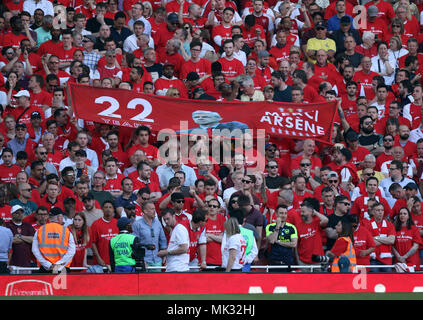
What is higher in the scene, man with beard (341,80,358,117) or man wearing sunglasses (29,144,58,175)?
man with beard (341,80,358,117)

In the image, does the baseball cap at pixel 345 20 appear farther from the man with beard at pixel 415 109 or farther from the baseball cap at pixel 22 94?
the baseball cap at pixel 22 94

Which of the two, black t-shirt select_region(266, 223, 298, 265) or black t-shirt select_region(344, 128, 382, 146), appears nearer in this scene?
black t-shirt select_region(266, 223, 298, 265)

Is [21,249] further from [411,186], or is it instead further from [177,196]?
[411,186]

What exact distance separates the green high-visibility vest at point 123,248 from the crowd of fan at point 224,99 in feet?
3.59

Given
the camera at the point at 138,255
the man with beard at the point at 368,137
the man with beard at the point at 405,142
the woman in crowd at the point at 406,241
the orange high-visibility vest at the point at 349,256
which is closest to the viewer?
the camera at the point at 138,255

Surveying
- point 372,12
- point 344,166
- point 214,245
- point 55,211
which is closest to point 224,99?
point 344,166

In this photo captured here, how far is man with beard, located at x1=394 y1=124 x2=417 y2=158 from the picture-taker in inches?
667

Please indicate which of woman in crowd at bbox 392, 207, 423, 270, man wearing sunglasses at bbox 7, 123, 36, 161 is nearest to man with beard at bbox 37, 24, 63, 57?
man wearing sunglasses at bbox 7, 123, 36, 161

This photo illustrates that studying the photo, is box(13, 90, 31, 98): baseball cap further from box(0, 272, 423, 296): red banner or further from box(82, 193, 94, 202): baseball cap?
box(0, 272, 423, 296): red banner

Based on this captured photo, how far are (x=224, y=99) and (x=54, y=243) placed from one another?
16.5ft

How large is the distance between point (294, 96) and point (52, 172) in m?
4.66

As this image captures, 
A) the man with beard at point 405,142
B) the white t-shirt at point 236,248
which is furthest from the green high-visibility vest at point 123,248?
the man with beard at point 405,142

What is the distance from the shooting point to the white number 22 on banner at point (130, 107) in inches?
634

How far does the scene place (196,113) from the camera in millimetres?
16297
